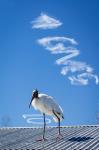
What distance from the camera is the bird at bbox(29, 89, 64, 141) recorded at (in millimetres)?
17595

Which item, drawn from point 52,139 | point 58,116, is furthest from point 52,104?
point 52,139

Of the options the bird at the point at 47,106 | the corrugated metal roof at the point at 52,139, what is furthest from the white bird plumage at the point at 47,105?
the corrugated metal roof at the point at 52,139

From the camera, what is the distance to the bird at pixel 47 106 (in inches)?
693

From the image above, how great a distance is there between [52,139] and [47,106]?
1.51 meters

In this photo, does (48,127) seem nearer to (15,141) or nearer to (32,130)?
(32,130)

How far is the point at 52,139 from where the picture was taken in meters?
17.0

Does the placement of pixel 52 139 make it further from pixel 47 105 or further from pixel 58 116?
pixel 47 105

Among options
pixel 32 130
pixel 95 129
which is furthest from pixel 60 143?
pixel 32 130

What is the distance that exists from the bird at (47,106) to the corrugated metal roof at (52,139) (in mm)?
837

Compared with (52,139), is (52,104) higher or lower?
higher

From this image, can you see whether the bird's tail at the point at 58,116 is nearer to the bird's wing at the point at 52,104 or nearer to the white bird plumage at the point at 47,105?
the white bird plumage at the point at 47,105

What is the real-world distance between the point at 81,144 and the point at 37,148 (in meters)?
1.66

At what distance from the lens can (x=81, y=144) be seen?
15117 mm

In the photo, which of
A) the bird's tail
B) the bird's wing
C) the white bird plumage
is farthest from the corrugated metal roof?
the bird's wing
